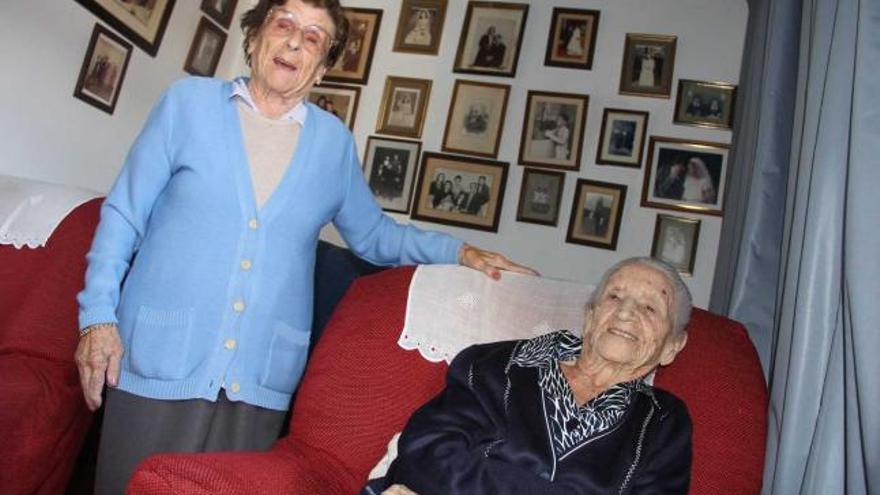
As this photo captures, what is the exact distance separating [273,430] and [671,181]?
2.02 metres

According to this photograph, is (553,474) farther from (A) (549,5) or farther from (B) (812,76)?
(A) (549,5)

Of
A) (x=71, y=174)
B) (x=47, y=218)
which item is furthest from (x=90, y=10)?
(x=47, y=218)

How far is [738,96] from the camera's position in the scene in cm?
278

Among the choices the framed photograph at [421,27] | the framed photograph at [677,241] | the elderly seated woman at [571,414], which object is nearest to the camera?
the elderly seated woman at [571,414]

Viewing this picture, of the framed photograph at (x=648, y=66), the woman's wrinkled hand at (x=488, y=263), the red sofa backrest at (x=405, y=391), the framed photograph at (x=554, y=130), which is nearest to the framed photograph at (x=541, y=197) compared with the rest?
the framed photograph at (x=554, y=130)

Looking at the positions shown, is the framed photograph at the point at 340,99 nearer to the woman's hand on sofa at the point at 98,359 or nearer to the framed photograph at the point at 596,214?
the framed photograph at the point at 596,214

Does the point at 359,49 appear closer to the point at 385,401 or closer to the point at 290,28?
the point at 290,28

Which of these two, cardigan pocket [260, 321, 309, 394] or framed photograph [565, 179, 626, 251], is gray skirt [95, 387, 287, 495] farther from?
framed photograph [565, 179, 626, 251]

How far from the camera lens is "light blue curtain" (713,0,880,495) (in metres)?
1.10

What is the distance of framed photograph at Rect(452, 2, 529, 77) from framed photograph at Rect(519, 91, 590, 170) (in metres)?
0.21

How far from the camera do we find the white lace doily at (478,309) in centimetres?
158

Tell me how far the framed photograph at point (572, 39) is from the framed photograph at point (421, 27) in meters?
0.52

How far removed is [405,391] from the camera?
5.00ft

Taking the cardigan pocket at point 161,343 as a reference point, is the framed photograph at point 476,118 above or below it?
above
